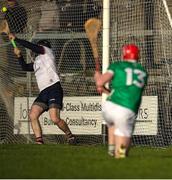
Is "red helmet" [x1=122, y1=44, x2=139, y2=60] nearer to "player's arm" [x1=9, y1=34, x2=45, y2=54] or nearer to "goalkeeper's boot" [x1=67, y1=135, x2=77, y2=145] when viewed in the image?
"player's arm" [x1=9, y1=34, x2=45, y2=54]

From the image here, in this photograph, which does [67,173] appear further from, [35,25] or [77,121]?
[35,25]

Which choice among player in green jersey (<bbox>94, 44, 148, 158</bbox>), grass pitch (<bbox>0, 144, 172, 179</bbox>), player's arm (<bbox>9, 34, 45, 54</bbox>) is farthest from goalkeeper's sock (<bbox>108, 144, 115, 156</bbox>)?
player's arm (<bbox>9, 34, 45, 54</bbox>)

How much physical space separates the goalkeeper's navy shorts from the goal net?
173 cm

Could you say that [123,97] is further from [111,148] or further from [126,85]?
[111,148]

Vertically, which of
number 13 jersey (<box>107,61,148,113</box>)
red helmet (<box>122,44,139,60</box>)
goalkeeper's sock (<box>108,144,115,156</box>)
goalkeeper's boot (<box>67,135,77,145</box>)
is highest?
red helmet (<box>122,44,139,60</box>)

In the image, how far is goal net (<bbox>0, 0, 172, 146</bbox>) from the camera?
56.8 feet

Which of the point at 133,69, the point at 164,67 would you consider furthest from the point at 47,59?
the point at 133,69

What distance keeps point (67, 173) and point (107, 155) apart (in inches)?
120

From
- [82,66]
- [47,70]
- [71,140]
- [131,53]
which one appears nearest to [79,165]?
[131,53]

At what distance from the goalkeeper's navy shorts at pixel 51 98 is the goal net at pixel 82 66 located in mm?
1732

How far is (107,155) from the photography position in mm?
13227

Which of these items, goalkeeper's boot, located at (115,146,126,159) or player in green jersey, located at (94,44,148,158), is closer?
player in green jersey, located at (94,44,148,158)

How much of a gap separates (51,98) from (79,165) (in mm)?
4805

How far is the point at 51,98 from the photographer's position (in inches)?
628
